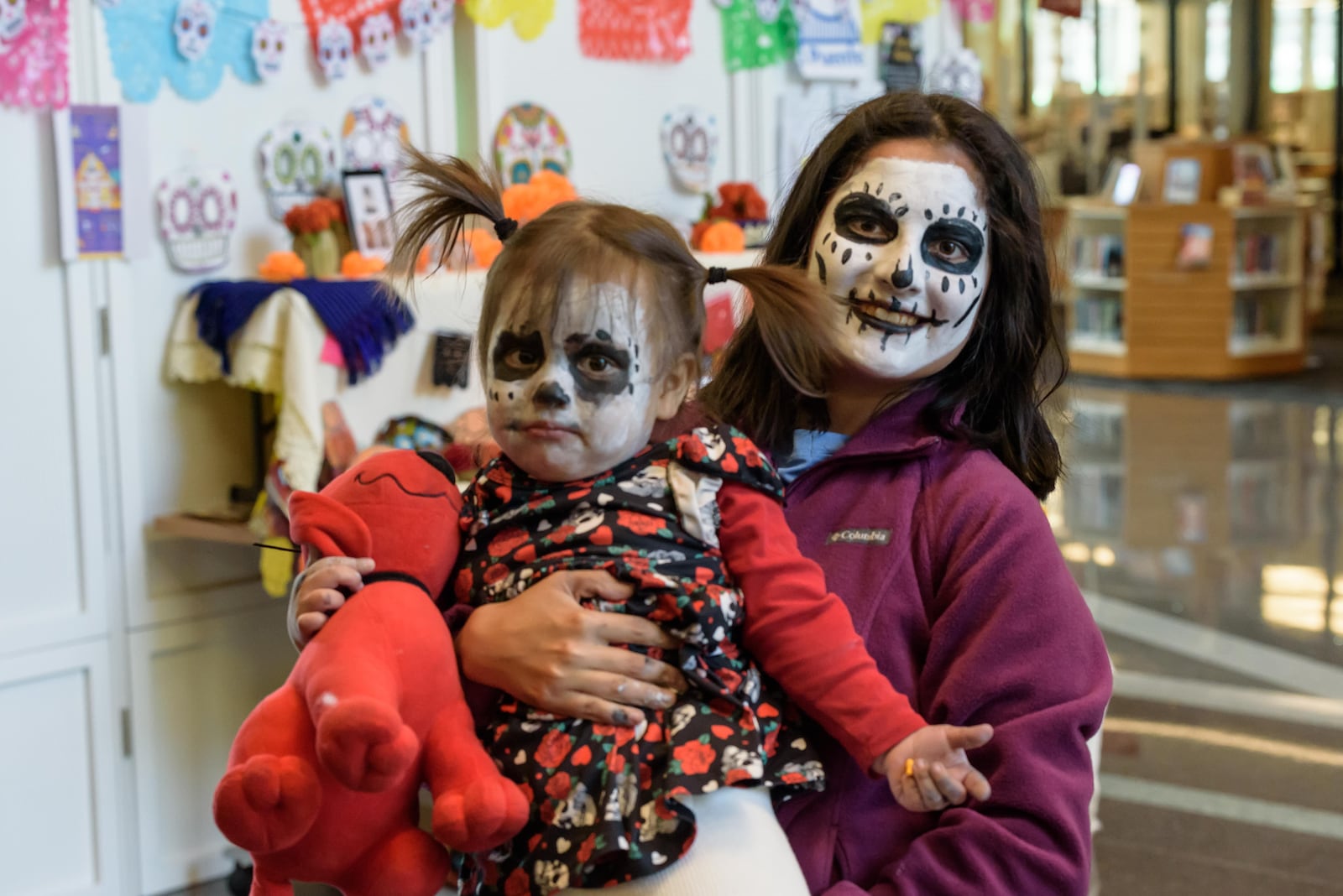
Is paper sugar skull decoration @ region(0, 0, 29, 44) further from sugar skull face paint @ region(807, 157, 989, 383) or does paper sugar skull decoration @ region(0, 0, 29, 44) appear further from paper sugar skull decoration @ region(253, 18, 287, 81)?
sugar skull face paint @ region(807, 157, 989, 383)

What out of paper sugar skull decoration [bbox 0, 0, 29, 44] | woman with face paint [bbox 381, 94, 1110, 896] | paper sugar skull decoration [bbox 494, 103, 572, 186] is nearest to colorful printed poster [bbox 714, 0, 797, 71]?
paper sugar skull decoration [bbox 494, 103, 572, 186]

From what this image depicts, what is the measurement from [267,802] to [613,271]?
19.9 inches

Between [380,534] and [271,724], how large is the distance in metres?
0.19

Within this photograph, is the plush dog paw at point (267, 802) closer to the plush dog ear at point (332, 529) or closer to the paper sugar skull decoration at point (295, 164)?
the plush dog ear at point (332, 529)

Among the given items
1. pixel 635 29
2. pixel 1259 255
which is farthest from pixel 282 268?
pixel 1259 255

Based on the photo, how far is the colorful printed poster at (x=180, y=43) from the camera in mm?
2873

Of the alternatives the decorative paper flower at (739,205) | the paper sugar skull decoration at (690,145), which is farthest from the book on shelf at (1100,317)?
the decorative paper flower at (739,205)

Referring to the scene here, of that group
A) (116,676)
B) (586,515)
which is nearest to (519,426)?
(586,515)

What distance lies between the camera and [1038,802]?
46.3 inches

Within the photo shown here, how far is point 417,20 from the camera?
3.28 metres

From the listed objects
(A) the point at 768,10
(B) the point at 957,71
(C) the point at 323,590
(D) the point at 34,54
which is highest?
(A) the point at 768,10

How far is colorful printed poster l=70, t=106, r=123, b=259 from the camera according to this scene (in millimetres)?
2822

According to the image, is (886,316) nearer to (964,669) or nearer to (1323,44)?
(964,669)

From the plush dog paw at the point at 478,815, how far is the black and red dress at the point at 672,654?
0.07 metres
